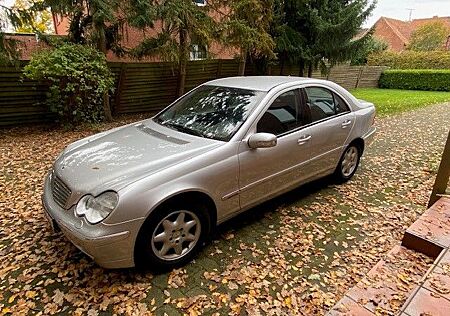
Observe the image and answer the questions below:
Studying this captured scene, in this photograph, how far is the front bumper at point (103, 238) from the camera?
2189 millimetres

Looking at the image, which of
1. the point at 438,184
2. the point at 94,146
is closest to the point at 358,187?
the point at 438,184

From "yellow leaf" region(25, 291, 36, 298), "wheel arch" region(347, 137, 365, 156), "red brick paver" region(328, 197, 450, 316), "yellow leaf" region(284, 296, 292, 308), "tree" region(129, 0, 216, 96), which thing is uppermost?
"tree" region(129, 0, 216, 96)

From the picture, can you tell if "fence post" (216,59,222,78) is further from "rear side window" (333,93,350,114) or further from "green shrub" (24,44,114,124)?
"rear side window" (333,93,350,114)

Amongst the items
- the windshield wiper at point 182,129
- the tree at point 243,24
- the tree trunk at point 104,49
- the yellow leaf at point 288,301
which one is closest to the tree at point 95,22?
the tree trunk at point 104,49

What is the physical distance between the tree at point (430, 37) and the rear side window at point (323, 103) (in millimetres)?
36662

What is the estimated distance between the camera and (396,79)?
19.6m

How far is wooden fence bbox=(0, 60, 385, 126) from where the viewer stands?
6.70 meters

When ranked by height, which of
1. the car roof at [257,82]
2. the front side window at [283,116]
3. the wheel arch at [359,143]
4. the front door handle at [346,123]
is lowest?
the wheel arch at [359,143]

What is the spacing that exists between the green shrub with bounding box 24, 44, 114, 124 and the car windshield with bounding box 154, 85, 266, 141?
11.9 ft

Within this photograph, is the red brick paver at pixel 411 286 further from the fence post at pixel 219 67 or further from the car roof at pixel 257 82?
the fence post at pixel 219 67

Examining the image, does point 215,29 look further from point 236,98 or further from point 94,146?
point 94,146

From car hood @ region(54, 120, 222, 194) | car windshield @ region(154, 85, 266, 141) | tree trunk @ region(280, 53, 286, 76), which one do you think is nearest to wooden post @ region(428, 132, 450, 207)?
car windshield @ region(154, 85, 266, 141)

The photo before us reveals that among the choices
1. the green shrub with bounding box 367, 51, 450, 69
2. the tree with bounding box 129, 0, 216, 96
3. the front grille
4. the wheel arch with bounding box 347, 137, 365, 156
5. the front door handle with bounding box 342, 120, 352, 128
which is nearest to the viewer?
the front grille

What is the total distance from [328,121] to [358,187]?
50.8 inches
